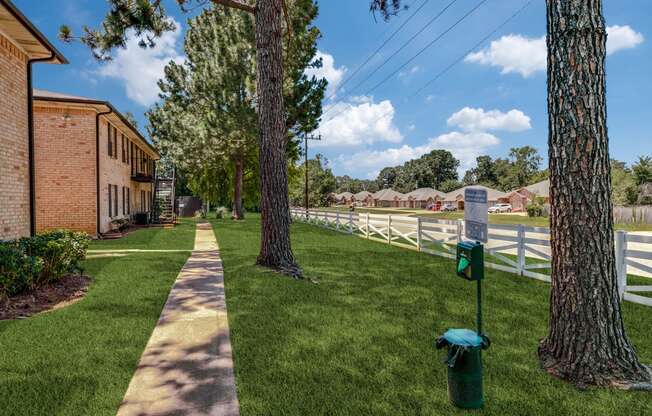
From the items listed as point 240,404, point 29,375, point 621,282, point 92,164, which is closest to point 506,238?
point 621,282

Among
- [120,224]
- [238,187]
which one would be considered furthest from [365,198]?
[120,224]

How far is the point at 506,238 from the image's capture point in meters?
9.06

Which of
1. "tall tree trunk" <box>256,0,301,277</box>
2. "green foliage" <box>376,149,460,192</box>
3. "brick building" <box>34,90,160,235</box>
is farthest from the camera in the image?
"green foliage" <box>376,149,460,192</box>

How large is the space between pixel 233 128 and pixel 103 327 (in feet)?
63.3

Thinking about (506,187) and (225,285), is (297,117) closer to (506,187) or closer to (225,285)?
(225,285)

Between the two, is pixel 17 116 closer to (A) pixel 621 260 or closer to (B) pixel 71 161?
(B) pixel 71 161

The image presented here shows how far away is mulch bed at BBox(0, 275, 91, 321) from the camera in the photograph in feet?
17.6

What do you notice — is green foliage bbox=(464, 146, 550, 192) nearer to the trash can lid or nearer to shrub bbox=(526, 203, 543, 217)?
shrub bbox=(526, 203, 543, 217)

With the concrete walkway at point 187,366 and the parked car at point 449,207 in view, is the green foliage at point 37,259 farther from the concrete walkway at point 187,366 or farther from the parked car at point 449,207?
the parked car at point 449,207

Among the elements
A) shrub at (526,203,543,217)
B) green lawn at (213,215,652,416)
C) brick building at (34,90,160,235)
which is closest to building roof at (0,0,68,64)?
brick building at (34,90,160,235)

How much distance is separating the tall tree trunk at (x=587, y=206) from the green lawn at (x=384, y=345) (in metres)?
0.35

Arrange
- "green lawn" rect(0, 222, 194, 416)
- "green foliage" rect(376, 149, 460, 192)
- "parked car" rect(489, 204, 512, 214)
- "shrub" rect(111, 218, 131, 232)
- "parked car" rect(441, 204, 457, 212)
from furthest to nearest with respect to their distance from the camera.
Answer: "green foliage" rect(376, 149, 460, 192), "parked car" rect(441, 204, 457, 212), "parked car" rect(489, 204, 512, 214), "shrub" rect(111, 218, 131, 232), "green lawn" rect(0, 222, 194, 416)

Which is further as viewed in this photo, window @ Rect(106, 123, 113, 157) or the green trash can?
window @ Rect(106, 123, 113, 157)

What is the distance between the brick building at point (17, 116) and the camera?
7652 millimetres
